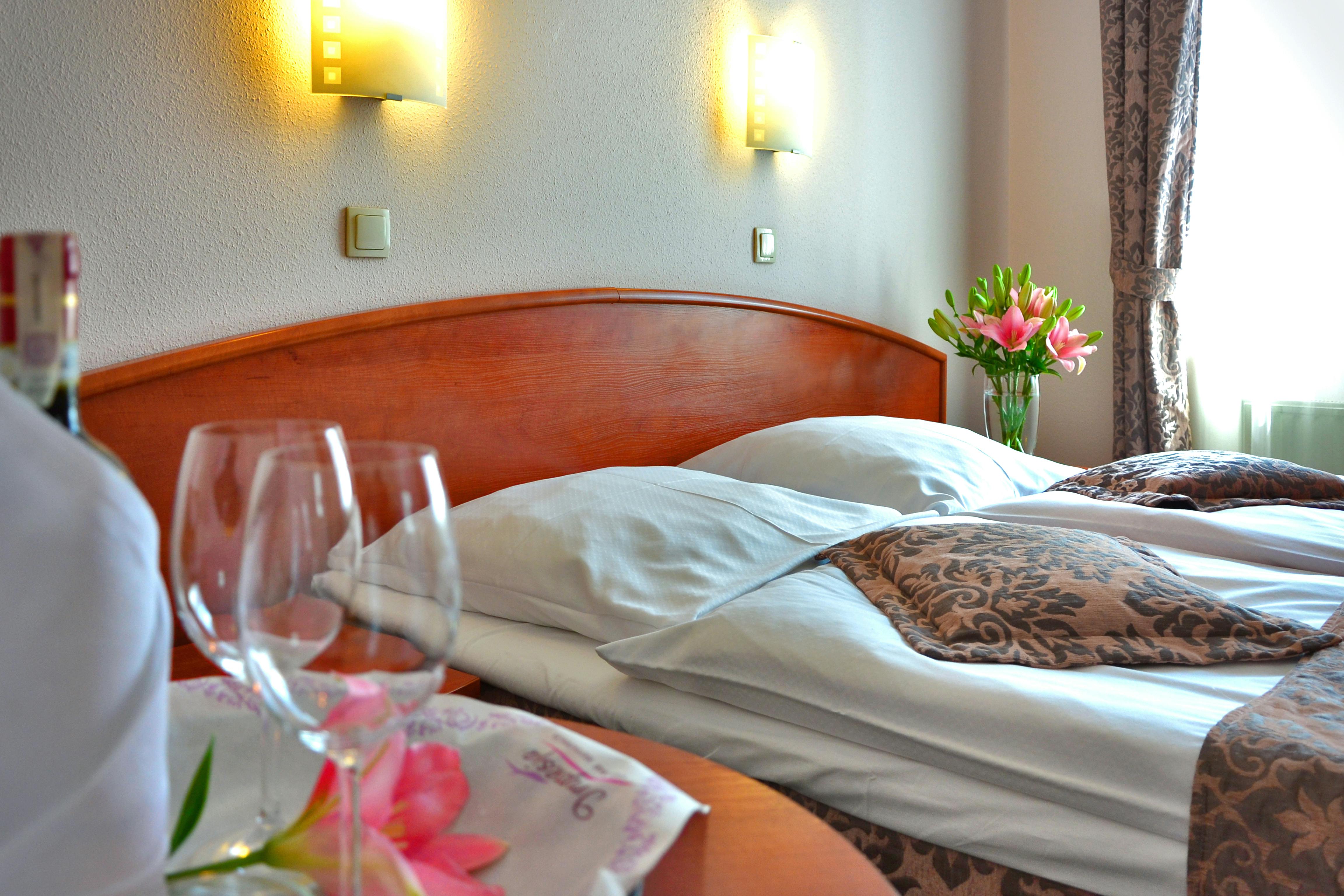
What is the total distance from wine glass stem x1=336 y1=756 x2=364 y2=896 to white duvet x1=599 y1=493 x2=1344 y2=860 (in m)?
0.63

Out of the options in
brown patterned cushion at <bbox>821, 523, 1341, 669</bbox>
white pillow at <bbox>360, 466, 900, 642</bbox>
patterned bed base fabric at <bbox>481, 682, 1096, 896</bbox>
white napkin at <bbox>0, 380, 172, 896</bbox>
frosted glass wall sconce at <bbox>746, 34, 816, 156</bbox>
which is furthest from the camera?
frosted glass wall sconce at <bbox>746, 34, 816, 156</bbox>

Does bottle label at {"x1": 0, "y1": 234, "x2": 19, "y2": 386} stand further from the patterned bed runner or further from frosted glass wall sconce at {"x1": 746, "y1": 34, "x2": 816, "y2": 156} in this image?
frosted glass wall sconce at {"x1": 746, "y1": 34, "x2": 816, "y2": 156}

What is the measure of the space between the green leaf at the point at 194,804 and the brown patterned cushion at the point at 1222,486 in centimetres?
162

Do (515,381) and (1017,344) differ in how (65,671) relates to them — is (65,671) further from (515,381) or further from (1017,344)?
(1017,344)

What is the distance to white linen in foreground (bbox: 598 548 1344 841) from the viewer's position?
840mm

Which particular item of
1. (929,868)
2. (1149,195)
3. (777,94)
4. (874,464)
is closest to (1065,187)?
(1149,195)

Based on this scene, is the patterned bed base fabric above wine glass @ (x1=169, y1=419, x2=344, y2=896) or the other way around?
the other way around

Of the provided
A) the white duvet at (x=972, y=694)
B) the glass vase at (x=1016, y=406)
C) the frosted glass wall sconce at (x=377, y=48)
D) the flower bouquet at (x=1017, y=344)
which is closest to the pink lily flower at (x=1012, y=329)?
the flower bouquet at (x=1017, y=344)

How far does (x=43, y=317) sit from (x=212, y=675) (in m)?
0.83

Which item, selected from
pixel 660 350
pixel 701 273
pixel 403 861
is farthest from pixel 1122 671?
pixel 701 273

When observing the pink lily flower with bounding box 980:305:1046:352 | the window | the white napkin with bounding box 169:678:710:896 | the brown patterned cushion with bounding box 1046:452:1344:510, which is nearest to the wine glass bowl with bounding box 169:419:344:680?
the white napkin with bounding box 169:678:710:896

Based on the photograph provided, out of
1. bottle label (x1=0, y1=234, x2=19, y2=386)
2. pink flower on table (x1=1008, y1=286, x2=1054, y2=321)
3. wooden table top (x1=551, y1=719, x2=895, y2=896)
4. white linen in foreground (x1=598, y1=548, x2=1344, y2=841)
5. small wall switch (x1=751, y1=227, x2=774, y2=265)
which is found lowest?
white linen in foreground (x1=598, y1=548, x2=1344, y2=841)

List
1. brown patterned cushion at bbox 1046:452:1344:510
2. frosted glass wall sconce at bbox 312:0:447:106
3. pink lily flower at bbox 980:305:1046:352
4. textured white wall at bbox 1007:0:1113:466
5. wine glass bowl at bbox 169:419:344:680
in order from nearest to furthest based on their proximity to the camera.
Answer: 1. wine glass bowl at bbox 169:419:344:680
2. frosted glass wall sconce at bbox 312:0:447:106
3. brown patterned cushion at bbox 1046:452:1344:510
4. pink lily flower at bbox 980:305:1046:352
5. textured white wall at bbox 1007:0:1113:466

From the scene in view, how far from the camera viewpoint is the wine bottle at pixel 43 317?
39 cm
